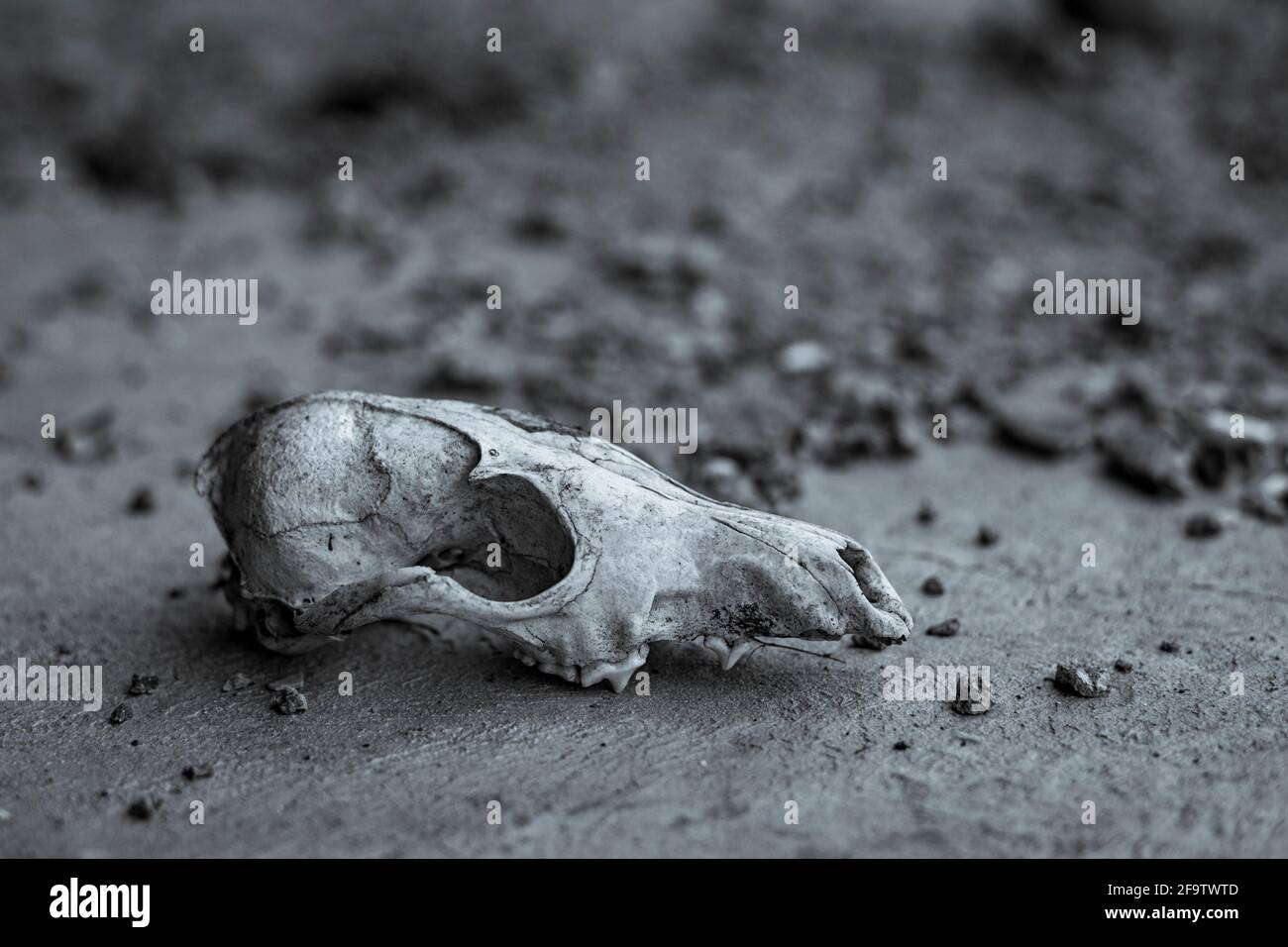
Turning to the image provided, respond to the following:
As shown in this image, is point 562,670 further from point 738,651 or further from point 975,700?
point 975,700

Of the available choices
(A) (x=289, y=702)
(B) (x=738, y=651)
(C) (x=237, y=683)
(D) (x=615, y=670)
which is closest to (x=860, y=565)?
(B) (x=738, y=651)

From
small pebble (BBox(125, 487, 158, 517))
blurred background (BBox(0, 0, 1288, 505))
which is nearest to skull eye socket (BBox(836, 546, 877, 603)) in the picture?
blurred background (BBox(0, 0, 1288, 505))

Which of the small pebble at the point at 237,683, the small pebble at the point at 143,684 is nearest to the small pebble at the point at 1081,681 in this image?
the small pebble at the point at 237,683

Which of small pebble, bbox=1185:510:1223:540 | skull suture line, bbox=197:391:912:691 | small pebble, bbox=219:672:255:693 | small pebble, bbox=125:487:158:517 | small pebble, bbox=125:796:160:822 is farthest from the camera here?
small pebble, bbox=125:487:158:517

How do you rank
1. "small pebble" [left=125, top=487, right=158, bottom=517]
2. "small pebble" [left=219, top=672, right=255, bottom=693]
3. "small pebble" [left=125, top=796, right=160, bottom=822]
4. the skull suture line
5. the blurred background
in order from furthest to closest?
the blurred background, "small pebble" [left=125, top=487, right=158, bottom=517], "small pebble" [left=219, top=672, right=255, bottom=693], the skull suture line, "small pebble" [left=125, top=796, right=160, bottom=822]

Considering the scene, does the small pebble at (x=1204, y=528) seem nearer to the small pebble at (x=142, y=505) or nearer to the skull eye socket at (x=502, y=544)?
the skull eye socket at (x=502, y=544)

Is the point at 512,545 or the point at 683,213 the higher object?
the point at 683,213

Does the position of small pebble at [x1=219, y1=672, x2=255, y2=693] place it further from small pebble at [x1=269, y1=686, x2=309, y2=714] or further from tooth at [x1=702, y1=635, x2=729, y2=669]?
tooth at [x1=702, y1=635, x2=729, y2=669]

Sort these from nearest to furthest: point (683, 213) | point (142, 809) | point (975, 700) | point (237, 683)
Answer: point (142, 809) < point (975, 700) < point (237, 683) < point (683, 213)

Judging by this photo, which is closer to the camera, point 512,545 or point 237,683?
point 512,545

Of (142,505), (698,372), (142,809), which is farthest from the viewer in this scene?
(698,372)
